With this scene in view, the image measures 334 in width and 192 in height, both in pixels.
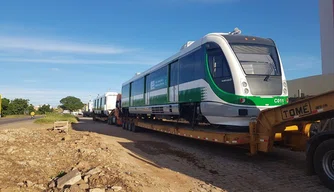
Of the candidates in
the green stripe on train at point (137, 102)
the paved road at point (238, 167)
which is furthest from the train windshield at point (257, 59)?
the green stripe on train at point (137, 102)

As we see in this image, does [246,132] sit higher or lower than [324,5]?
lower

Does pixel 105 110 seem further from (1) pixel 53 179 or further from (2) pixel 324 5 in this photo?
(1) pixel 53 179

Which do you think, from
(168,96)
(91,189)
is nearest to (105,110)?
(168,96)

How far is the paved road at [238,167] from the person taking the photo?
6494mm

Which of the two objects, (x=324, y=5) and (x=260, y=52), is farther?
(x=324, y=5)

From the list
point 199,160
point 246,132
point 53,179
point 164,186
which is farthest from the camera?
point 199,160

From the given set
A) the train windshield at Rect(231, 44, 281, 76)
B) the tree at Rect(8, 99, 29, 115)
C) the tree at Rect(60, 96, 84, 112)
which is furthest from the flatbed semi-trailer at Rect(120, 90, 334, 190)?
the tree at Rect(60, 96, 84, 112)

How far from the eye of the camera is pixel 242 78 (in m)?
8.62

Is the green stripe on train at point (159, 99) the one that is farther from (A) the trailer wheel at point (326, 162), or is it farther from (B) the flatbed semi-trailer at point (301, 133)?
(A) the trailer wheel at point (326, 162)

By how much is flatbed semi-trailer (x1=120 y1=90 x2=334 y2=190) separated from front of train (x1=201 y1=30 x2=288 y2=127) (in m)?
0.50

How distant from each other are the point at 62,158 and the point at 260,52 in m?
6.65

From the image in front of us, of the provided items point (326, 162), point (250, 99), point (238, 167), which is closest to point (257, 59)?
point (250, 99)

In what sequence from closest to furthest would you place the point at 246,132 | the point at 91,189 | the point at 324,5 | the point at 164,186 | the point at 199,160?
the point at 91,189 → the point at 164,186 → the point at 246,132 → the point at 199,160 → the point at 324,5

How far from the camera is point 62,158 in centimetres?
905
